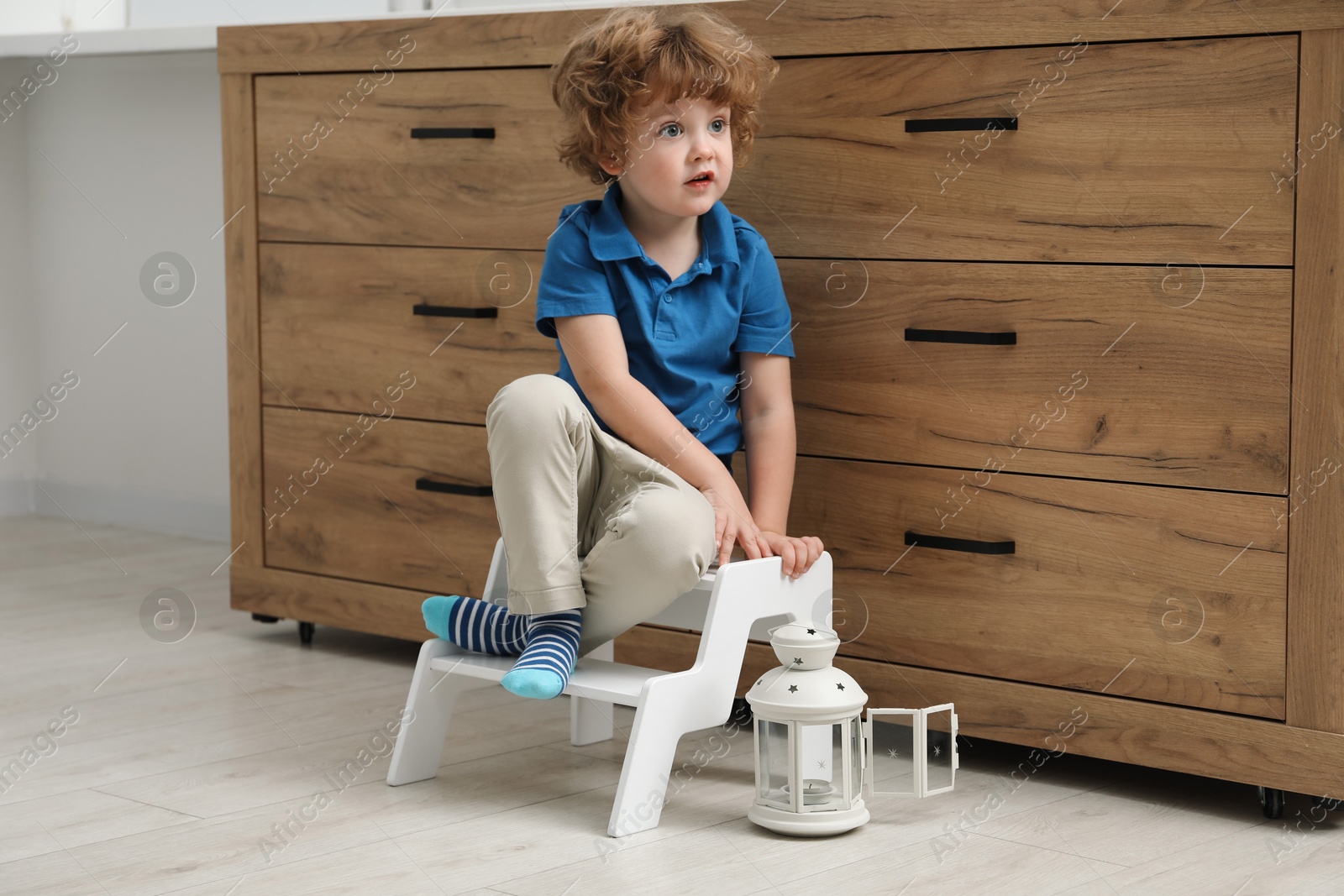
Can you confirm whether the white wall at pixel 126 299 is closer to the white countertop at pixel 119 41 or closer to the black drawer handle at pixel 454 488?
the white countertop at pixel 119 41

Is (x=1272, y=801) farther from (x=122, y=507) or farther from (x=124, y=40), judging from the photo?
(x=122, y=507)

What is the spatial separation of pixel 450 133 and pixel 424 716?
0.68m

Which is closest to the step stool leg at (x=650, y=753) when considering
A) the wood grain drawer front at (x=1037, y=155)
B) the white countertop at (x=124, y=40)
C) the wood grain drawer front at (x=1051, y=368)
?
the wood grain drawer front at (x=1051, y=368)

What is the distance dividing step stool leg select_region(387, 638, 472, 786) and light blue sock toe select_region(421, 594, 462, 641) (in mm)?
14

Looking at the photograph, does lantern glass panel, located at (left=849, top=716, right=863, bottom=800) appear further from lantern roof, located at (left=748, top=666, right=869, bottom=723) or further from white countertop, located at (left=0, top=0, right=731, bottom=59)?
white countertop, located at (left=0, top=0, right=731, bottom=59)

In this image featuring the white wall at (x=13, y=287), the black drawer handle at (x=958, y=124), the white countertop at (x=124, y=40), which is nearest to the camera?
the black drawer handle at (x=958, y=124)

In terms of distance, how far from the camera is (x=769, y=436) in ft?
4.49

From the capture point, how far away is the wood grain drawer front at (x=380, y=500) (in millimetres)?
1665

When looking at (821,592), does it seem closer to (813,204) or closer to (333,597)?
(813,204)

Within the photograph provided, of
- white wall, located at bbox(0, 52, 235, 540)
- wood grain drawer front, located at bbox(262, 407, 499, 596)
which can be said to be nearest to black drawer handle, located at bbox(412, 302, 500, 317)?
wood grain drawer front, located at bbox(262, 407, 499, 596)

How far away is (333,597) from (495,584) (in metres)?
0.49

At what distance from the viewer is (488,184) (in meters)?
1.61

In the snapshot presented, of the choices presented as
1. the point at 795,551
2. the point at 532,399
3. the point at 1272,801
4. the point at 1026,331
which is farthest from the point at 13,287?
the point at 1272,801

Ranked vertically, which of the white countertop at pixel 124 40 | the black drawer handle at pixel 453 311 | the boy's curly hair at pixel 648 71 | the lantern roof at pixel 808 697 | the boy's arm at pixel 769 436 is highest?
the white countertop at pixel 124 40
